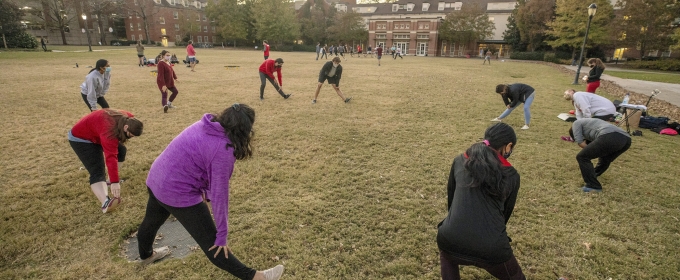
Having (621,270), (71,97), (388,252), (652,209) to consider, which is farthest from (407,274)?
(71,97)

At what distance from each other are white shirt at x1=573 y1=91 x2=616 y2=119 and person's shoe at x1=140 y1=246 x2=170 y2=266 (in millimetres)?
7275

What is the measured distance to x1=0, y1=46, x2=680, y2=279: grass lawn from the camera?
11.3ft

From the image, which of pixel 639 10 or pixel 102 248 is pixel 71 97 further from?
pixel 639 10

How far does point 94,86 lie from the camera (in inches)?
275

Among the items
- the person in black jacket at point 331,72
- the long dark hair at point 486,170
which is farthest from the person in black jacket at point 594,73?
the long dark hair at point 486,170

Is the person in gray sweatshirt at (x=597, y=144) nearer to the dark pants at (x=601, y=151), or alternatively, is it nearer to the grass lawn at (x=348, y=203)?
the dark pants at (x=601, y=151)

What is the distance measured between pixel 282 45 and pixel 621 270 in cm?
6466

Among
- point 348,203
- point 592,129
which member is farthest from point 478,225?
point 592,129

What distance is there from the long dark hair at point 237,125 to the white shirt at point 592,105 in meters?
6.52

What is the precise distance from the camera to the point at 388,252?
3.65 meters

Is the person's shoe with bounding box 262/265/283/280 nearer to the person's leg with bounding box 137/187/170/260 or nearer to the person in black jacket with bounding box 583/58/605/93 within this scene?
the person's leg with bounding box 137/187/170/260

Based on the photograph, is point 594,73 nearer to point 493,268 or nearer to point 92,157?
point 493,268

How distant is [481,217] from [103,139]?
3830 millimetres

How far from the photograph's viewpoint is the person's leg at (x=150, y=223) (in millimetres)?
2744
